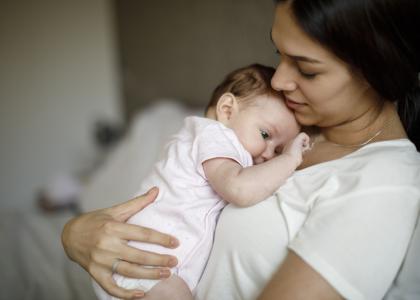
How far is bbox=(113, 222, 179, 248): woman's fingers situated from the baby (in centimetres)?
3

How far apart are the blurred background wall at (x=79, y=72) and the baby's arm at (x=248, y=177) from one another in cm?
152

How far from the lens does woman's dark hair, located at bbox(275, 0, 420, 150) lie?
0.88 metres

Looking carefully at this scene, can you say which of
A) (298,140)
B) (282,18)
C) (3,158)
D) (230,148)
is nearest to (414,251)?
(298,140)

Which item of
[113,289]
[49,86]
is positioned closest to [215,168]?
[113,289]

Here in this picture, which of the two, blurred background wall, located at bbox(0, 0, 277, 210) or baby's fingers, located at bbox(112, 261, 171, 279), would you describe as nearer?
baby's fingers, located at bbox(112, 261, 171, 279)

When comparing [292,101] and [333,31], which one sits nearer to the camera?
[333,31]

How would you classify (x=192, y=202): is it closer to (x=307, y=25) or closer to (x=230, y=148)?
(x=230, y=148)

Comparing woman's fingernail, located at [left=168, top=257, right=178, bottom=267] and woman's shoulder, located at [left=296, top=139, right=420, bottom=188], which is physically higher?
woman's shoulder, located at [left=296, top=139, right=420, bottom=188]

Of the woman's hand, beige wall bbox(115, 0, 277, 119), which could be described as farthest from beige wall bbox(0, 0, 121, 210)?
the woman's hand

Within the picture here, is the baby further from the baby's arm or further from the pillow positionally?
the pillow

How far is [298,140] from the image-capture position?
107 centimetres

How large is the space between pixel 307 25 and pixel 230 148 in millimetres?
340

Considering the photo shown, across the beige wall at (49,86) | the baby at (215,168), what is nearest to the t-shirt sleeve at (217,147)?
the baby at (215,168)

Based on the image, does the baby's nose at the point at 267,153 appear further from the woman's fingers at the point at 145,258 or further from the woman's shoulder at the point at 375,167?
the woman's fingers at the point at 145,258
